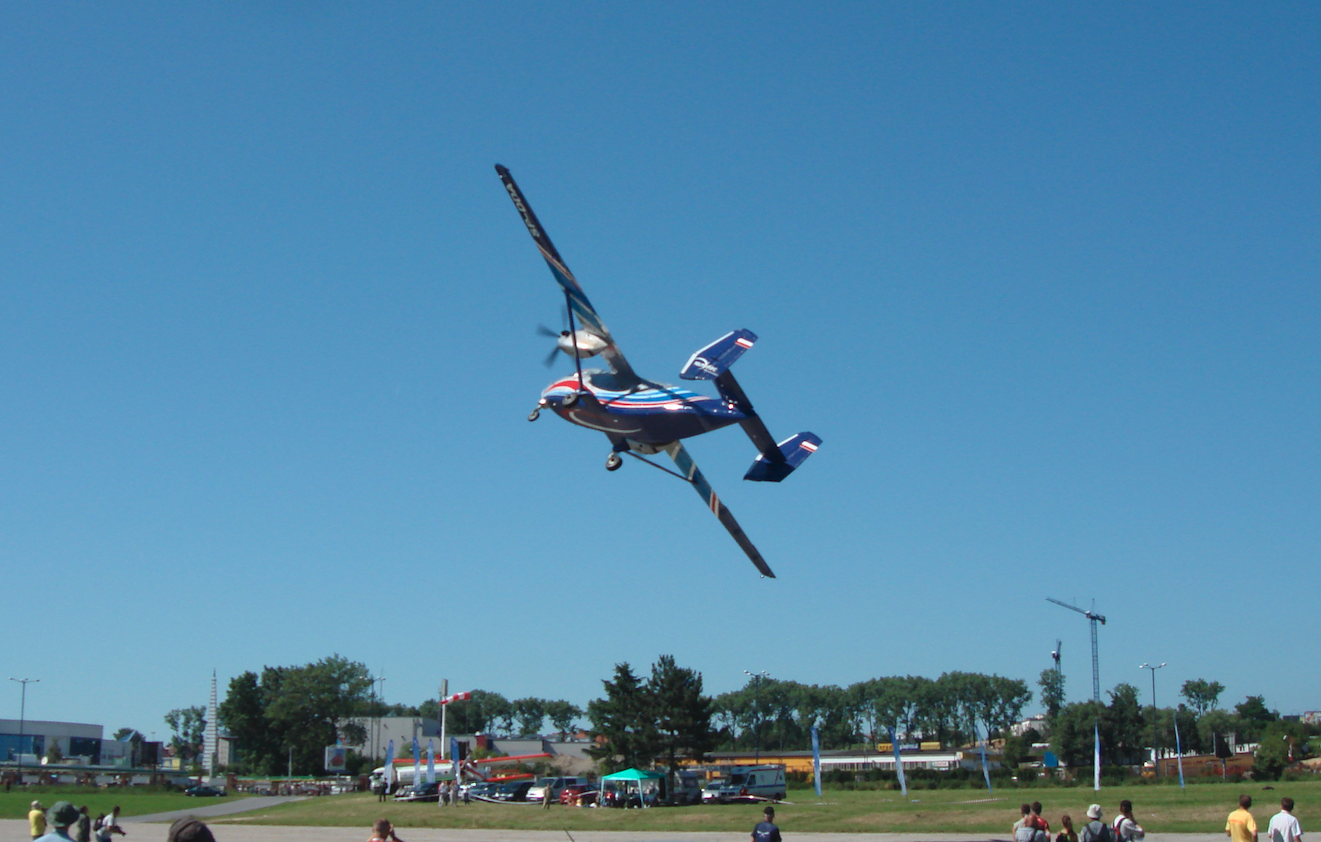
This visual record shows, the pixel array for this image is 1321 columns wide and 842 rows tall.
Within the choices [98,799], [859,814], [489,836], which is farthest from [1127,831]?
[98,799]

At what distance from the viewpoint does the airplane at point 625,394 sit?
28.5 meters

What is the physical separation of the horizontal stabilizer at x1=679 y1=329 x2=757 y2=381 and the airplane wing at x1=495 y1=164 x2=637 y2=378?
2.56 m

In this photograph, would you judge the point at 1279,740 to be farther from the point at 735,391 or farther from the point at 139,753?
the point at 139,753

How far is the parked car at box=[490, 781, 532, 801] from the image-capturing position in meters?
64.8

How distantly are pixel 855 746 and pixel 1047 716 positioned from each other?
3090 centimetres

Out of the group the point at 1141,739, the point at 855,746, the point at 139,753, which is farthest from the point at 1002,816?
the point at 855,746

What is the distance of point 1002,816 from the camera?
41344 mm

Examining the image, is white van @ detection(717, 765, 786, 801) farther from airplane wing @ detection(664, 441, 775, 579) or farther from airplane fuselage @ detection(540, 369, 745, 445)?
airplane fuselage @ detection(540, 369, 745, 445)

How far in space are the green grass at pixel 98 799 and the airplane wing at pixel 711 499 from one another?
40333mm

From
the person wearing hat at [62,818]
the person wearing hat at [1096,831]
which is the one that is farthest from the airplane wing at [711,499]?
A: the person wearing hat at [62,818]

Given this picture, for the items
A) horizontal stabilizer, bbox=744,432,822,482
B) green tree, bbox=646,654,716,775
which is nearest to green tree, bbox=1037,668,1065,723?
green tree, bbox=646,654,716,775

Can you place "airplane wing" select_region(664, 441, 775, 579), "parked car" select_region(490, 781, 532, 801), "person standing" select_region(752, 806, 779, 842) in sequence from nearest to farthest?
"person standing" select_region(752, 806, 779, 842) → "airplane wing" select_region(664, 441, 775, 579) → "parked car" select_region(490, 781, 532, 801)

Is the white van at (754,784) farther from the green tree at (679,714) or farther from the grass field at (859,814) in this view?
the green tree at (679,714)

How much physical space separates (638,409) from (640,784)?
34199 mm
